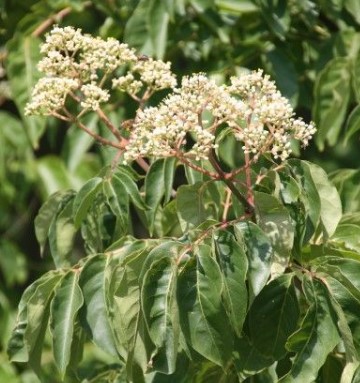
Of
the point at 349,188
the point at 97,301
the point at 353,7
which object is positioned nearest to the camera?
the point at 97,301

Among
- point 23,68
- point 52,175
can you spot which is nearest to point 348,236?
point 23,68

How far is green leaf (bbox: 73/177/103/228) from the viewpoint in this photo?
206 centimetres

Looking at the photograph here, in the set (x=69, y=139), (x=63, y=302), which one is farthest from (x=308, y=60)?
(x=63, y=302)

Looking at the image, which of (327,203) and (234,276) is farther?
(327,203)

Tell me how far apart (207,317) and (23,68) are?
1.49 m

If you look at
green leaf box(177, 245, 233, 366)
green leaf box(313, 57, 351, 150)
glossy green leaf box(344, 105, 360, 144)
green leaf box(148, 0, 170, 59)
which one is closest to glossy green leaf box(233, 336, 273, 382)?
green leaf box(177, 245, 233, 366)

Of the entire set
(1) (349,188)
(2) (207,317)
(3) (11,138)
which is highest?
(2) (207,317)

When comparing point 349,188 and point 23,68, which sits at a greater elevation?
point 23,68

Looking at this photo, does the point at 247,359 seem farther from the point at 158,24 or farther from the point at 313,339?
the point at 158,24

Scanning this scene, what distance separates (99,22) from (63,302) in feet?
9.06

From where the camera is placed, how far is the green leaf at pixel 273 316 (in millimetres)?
1883

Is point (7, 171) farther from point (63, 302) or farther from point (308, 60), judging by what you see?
point (63, 302)

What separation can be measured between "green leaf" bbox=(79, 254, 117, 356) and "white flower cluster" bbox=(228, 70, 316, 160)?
1.16ft

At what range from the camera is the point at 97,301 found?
1977 millimetres
